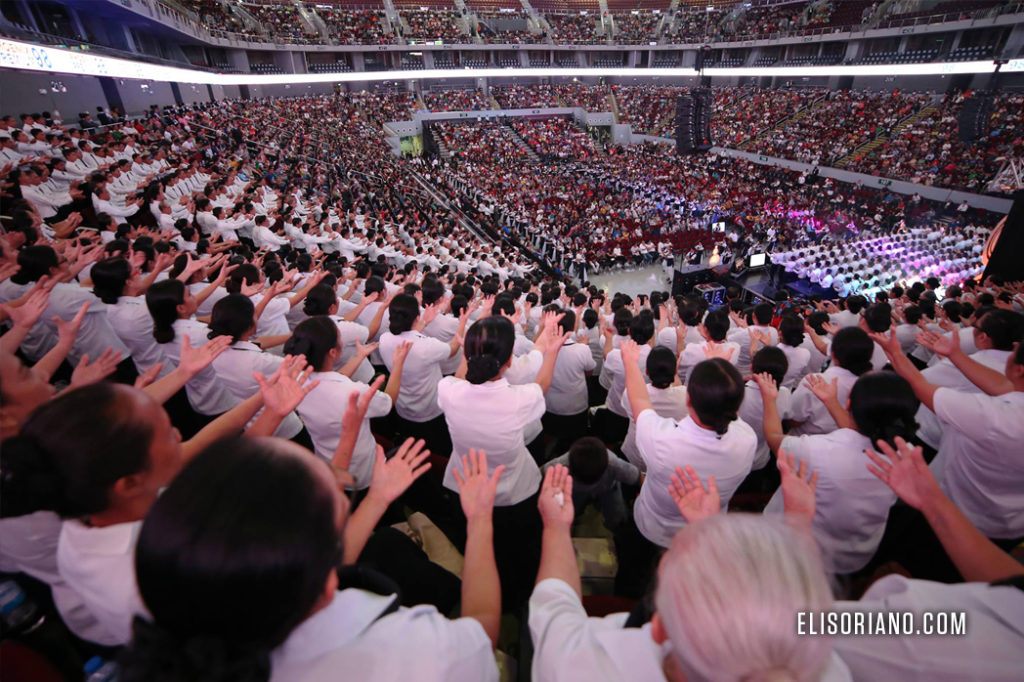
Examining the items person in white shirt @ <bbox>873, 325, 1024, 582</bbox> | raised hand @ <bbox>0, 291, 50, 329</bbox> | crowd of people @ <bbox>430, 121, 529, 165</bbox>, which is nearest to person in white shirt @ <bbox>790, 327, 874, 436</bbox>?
person in white shirt @ <bbox>873, 325, 1024, 582</bbox>

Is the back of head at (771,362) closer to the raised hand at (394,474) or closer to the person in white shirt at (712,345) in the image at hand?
the person in white shirt at (712,345)

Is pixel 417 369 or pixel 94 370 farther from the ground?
pixel 94 370

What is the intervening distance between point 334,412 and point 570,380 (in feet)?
5.94

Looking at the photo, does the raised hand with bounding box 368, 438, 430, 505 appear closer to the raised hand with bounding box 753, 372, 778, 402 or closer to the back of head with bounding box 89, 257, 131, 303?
the raised hand with bounding box 753, 372, 778, 402

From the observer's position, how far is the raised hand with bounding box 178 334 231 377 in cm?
191

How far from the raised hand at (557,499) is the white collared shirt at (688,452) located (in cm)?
61

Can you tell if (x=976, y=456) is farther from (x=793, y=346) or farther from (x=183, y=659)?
(x=183, y=659)

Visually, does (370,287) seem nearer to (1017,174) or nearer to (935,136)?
(1017,174)

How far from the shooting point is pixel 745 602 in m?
0.72

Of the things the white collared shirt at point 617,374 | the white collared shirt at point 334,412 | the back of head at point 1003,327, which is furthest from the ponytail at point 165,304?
the back of head at point 1003,327

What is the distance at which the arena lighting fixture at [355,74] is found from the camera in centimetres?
862

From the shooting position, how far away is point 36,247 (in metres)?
2.82

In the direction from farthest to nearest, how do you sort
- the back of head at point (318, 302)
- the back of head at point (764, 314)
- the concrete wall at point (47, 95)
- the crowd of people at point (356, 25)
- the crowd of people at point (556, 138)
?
the crowd of people at point (356, 25), the crowd of people at point (556, 138), the concrete wall at point (47, 95), the back of head at point (764, 314), the back of head at point (318, 302)

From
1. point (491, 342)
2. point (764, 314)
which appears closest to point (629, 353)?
point (491, 342)
